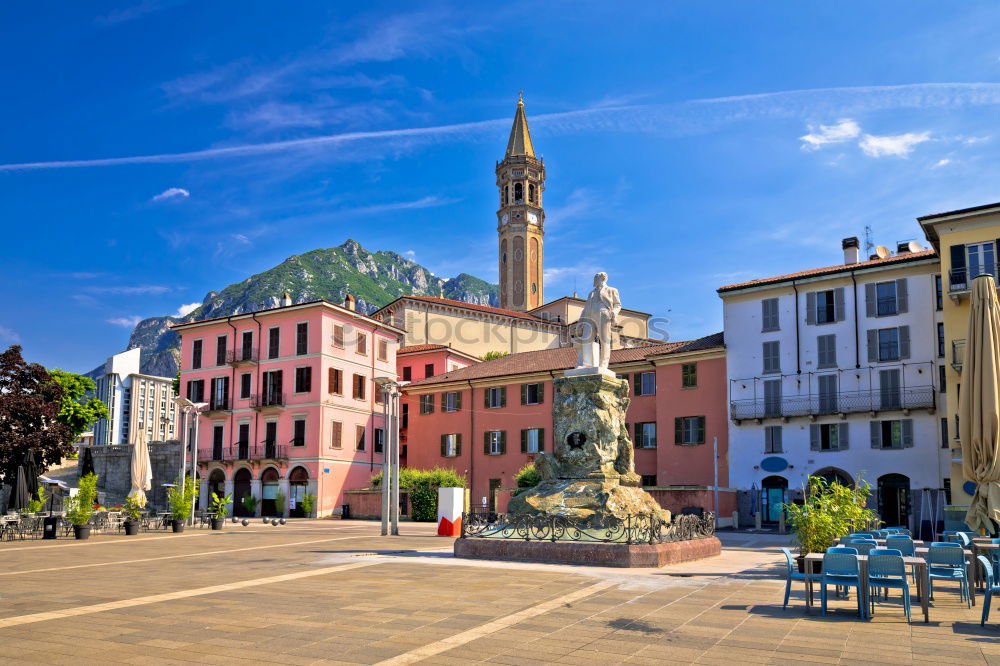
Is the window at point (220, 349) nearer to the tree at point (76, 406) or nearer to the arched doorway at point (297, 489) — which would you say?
the arched doorway at point (297, 489)

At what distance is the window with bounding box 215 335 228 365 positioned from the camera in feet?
191

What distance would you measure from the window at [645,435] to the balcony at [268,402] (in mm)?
22682

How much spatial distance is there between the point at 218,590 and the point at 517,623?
6022mm

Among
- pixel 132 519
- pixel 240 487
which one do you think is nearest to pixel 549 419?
pixel 240 487

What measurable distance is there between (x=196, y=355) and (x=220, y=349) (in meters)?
2.48

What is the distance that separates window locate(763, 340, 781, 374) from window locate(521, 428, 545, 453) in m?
14.2

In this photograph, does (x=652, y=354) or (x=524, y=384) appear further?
(x=524, y=384)

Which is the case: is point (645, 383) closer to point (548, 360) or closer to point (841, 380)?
point (548, 360)

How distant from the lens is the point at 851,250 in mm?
46875

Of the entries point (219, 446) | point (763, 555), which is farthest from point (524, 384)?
point (763, 555)

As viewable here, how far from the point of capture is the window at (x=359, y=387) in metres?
56.8

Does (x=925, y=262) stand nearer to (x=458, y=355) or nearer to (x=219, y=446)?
(x=458, y=355)

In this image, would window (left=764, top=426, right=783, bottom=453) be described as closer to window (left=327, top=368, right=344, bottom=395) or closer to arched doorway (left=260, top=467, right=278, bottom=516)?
window (left=327, top=368, right=344, bottom=395)

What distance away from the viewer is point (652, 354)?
4853 cm
